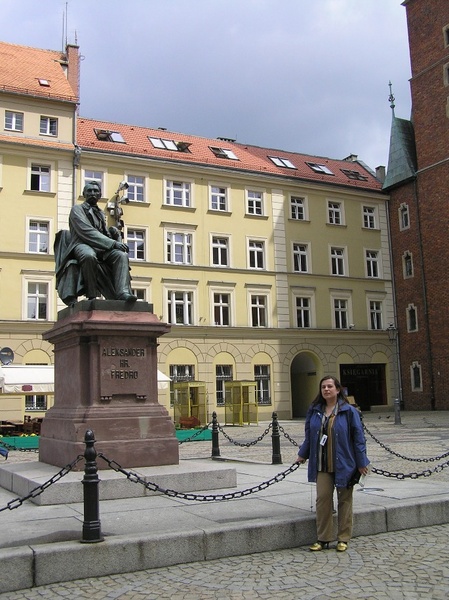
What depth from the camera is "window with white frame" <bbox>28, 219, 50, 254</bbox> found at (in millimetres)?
30797

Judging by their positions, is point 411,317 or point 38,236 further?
point 411,317

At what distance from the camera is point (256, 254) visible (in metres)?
35.8

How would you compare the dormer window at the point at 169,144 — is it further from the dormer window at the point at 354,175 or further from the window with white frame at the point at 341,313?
the window with white frame at the point at 341,313

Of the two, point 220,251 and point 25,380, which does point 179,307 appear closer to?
point 220,251

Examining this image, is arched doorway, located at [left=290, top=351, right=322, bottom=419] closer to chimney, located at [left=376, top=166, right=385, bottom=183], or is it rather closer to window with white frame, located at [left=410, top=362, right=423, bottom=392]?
window with white frame, located at [left=410, top=362, right=423, bottom=392]

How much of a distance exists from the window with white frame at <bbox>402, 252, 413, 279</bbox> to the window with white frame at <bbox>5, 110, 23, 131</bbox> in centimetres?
2162

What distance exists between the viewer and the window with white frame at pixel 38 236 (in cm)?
A: 3080

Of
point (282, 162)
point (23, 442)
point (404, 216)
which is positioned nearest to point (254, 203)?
point (282, 162)

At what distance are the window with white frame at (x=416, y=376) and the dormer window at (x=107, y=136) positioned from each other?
19.5 m

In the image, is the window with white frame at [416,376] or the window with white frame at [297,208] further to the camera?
the window with white frame at [297,208]

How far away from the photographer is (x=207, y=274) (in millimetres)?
33969

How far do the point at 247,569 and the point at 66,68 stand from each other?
115 ft

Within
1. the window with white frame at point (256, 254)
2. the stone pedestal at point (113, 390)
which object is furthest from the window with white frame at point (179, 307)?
the stone pedestal at point (113, 390)

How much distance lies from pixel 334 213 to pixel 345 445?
33.5m
